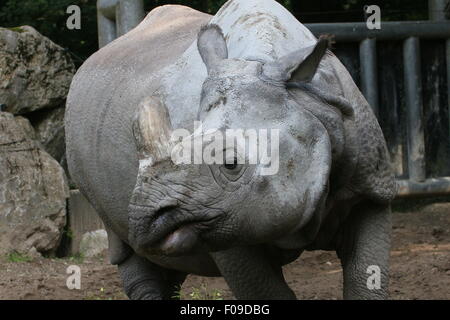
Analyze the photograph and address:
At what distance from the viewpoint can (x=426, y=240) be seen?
8.88m

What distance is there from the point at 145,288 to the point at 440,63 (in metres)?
3.68

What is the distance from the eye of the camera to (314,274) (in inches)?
323

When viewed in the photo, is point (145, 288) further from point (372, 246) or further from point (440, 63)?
point (440, 63)

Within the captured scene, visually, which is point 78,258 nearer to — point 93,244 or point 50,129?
point 93,244

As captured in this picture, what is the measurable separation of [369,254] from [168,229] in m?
1.35

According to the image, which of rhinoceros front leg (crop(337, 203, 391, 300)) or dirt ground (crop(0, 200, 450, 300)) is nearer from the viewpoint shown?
rhinoceros front leg (crop(337, 203, 391, 300))

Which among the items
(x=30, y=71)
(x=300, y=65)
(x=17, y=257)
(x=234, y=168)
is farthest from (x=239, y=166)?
(x=30, y=71)

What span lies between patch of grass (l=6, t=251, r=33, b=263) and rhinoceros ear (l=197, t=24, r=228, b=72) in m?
4.50

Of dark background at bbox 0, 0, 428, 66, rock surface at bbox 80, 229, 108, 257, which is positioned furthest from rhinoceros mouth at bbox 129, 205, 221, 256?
dark background at bbox 0, 0, 428, 66

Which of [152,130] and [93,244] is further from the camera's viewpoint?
[93,244]

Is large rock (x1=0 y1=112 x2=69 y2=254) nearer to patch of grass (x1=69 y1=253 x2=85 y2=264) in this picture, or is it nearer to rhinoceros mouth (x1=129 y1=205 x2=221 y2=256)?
patch of grass (x1=69 y1=253 x2=85 y2=264)

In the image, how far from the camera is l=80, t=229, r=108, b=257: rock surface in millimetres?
9273

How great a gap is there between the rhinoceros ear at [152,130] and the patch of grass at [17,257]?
4.64 meters

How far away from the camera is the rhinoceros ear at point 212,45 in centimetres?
438
